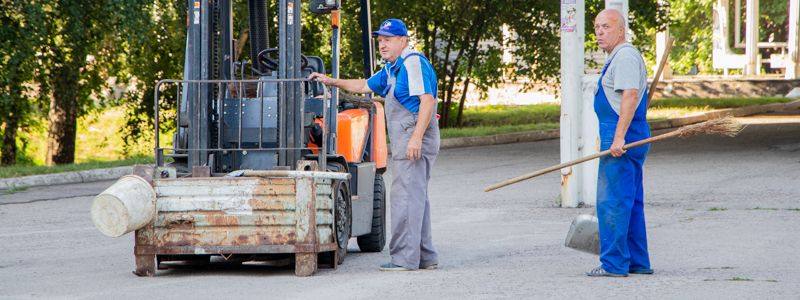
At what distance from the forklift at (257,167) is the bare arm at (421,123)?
51 centimetres

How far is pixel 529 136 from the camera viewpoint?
26016 mm

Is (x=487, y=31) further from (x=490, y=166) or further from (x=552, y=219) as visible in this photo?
(x=552, y=219)

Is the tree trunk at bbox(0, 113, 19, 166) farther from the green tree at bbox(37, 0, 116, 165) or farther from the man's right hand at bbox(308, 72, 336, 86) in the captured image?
the man's right hand at bbox(308, 72, 336, 86)

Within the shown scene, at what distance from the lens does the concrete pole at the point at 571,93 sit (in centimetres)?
1372

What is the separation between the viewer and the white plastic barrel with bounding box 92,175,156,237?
27.0 feet

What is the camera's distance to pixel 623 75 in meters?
8.34

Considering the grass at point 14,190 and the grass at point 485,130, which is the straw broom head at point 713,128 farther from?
the grass at point 485,130

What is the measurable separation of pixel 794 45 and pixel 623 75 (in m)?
34.5

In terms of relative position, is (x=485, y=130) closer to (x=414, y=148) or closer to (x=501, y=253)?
(x=501, y=253)

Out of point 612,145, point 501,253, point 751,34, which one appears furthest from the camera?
point 751,34

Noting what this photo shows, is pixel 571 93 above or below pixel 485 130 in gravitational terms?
above

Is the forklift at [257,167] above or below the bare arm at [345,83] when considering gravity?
below

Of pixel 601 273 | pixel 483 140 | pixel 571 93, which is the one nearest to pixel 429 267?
pixel 601 273

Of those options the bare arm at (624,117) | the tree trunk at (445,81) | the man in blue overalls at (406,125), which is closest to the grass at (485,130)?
the tree trunk at (445,81)
